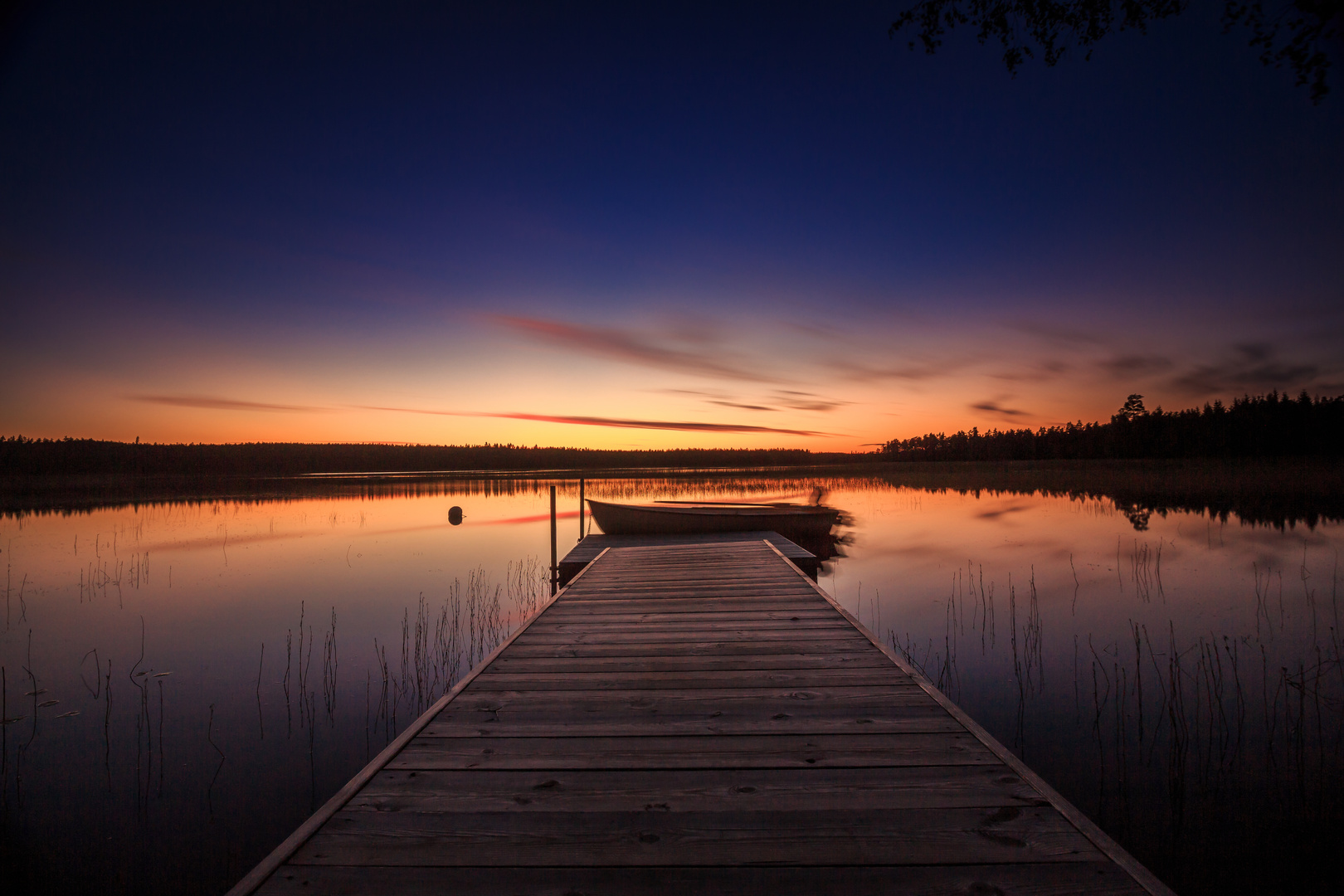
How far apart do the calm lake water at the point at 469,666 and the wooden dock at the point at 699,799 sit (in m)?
2.20

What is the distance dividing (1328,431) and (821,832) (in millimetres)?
82249

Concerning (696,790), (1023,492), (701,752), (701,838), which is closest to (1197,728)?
(701,752)

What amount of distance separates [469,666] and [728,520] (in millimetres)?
7766

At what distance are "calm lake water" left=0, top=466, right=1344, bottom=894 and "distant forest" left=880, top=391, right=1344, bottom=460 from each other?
58.2m

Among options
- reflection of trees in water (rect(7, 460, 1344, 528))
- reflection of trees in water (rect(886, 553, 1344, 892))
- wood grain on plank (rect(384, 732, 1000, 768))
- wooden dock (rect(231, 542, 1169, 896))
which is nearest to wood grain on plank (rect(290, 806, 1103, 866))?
wooden dock (rect(231, 542, 1169, 896))

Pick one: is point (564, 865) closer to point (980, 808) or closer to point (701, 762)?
point (701, 762)

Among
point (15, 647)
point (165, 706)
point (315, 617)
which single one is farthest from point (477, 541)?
point (165, 706)

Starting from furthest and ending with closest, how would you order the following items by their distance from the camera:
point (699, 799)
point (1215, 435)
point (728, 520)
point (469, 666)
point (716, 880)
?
point (1215, 435)
point (728, 520)
point (469, 666)
point (699, 799)
point (716, 880)

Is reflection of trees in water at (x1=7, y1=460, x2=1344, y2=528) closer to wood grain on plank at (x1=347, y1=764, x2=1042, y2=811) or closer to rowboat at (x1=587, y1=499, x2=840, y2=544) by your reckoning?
rowboat at (x1=587, y1=499, x2=840, y2=544)

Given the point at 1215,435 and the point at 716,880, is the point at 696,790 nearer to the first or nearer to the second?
the point at 716,880

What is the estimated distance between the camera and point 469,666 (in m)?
7.57

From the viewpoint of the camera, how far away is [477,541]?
1714 cm

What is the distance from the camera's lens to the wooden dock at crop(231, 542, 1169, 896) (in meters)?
2.14

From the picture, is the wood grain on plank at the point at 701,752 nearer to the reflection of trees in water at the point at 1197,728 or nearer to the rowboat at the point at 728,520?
the reflection of trees in water at the point at 1197,728
